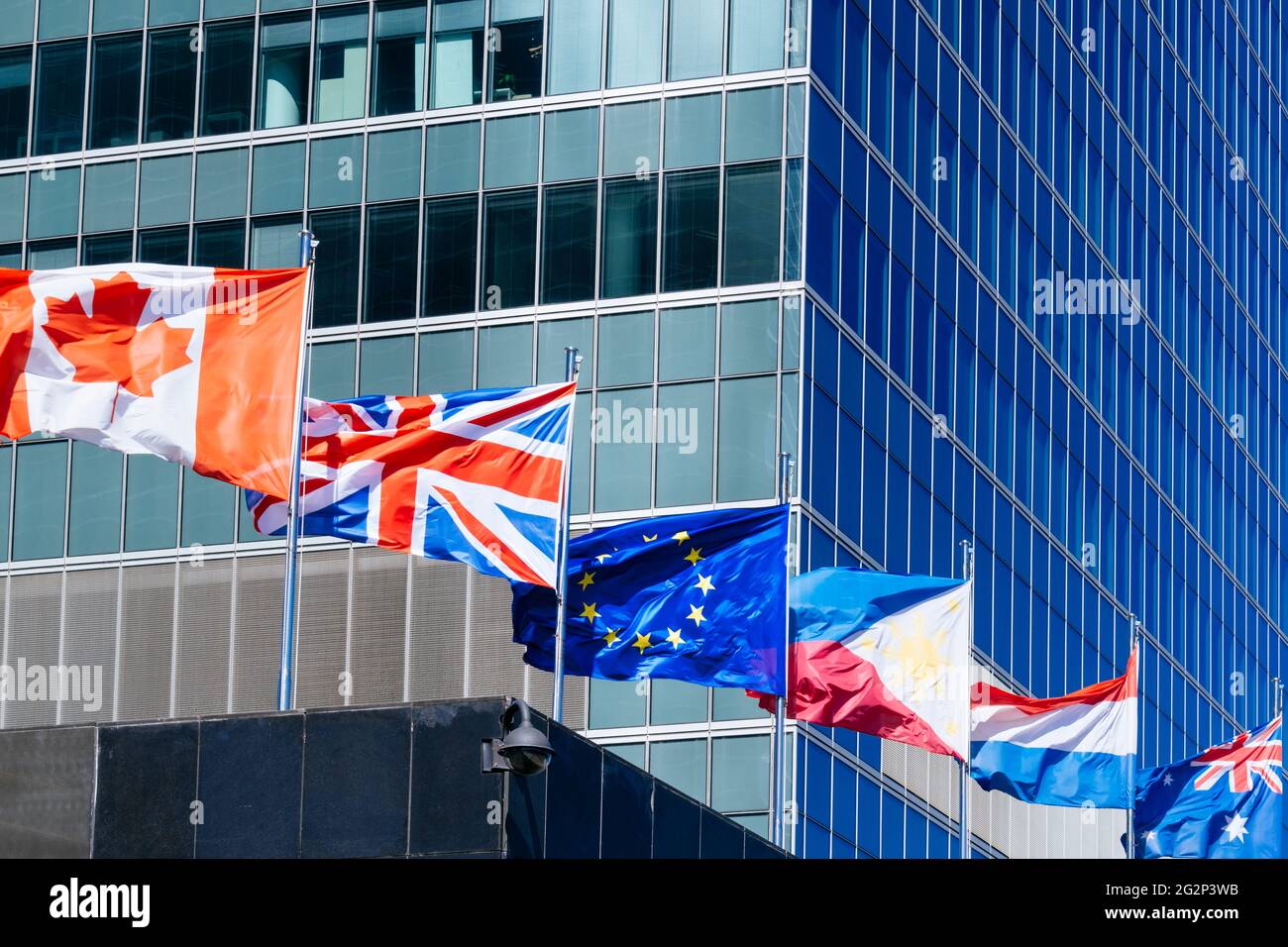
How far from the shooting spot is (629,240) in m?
54.9

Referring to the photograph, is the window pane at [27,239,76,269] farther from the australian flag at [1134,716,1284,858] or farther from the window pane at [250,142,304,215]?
the australian flag at [1134,716,1284,858]

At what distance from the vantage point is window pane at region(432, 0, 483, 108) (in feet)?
186

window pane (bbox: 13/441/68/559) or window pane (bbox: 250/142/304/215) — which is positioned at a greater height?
window pane (bbox: 250/142/304/215)

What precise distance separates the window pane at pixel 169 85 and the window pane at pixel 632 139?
28.5 ft

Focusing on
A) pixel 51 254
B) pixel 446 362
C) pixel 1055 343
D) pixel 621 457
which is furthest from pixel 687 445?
pixel 1055 343

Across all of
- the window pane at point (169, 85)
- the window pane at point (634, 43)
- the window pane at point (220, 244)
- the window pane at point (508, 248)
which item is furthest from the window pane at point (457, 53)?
the window pane at point (169, 85)

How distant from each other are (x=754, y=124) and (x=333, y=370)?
8.87 meters

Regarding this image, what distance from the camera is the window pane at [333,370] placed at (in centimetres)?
5591

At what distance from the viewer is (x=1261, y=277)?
93.1 meters

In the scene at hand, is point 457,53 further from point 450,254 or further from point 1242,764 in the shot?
point 1242,764

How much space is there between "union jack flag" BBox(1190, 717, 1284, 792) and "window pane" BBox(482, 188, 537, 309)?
14.7 meters

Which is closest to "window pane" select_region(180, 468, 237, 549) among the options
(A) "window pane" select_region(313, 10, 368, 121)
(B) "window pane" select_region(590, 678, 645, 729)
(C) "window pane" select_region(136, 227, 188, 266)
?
(C) "window pane" select_region(136, 227, 188, 266)
